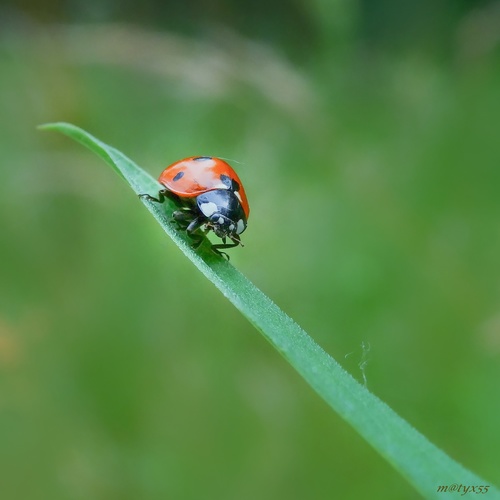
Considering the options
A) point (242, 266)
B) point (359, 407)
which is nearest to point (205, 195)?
point (359, 407)

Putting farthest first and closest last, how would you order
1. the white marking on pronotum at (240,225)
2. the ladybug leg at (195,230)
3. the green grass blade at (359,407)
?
the white marking on pronotum at (240,225), the ladybug leg at (195,230), the green grass blade at (359,407)

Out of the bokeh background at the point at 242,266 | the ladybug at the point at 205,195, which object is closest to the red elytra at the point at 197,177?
the ladybug at the point at 205,195

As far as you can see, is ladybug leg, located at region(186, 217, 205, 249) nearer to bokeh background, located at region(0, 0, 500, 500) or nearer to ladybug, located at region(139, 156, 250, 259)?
ladybug, located at region(139, 156, 250, 259)

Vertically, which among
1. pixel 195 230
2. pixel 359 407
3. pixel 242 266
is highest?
pixel 242 266

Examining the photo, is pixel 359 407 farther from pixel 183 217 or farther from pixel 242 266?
pixel 242 266

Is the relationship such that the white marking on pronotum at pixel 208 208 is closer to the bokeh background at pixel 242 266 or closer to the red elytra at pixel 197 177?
the red elytra at pixel 197 177

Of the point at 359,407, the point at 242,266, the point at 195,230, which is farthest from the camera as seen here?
the point at 242,266

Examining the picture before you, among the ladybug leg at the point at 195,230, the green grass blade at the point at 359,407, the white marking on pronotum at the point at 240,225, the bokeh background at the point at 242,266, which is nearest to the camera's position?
the green grass blade at the point at 359,407

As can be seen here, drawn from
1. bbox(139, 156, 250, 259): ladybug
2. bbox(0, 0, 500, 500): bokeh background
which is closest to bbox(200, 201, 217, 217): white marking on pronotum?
bbox(139, 156, 250, 259): ladybug
